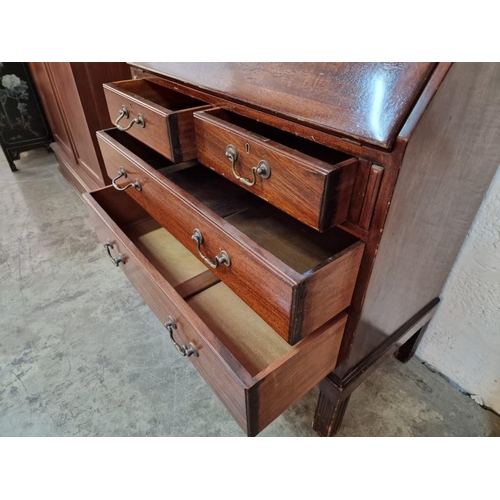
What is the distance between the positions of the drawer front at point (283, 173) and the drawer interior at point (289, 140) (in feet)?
0.13

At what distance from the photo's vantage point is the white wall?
2.53 feet

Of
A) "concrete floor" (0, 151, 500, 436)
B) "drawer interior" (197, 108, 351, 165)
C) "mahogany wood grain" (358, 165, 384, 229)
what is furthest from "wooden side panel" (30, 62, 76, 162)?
"mahogany wood grain" (358, 165, 384, 229)

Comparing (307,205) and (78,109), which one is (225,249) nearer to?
(307,205)

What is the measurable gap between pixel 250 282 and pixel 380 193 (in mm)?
227

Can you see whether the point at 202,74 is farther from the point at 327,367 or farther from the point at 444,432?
the point at 444,432

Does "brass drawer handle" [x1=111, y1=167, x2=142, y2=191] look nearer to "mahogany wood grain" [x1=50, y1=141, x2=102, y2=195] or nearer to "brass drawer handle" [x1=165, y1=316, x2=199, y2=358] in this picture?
"brass drawer handle" [x1=165, y1=316, x2=199, y2=358]

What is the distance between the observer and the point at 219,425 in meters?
0.92

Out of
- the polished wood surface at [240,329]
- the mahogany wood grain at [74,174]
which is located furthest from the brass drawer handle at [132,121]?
the mahogany wood grain at [74,174]

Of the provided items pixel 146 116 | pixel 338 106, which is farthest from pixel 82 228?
pixel 338 106

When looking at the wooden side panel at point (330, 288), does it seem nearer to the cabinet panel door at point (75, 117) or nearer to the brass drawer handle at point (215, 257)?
the brass drawer handle at point (215, 257)

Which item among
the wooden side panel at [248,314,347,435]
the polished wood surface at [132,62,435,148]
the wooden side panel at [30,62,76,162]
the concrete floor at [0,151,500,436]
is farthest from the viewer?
the wooden side panel at [30,62,76,162]

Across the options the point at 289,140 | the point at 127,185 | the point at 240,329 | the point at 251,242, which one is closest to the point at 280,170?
the point at 251,242

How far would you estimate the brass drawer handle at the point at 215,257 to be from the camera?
59 centimetres

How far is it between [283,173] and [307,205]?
0.19 feet
